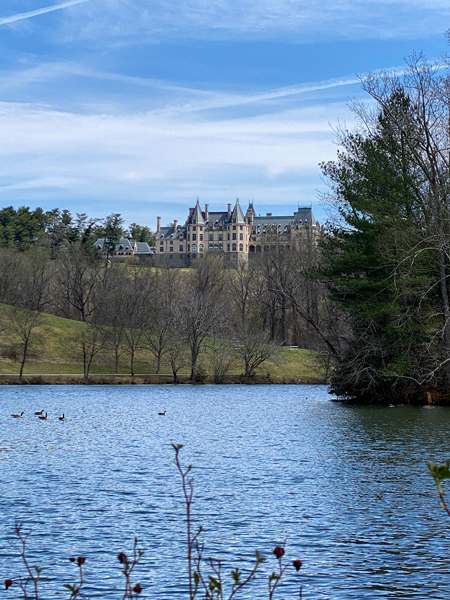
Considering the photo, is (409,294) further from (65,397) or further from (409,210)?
(65,397)

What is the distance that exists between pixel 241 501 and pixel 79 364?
6742 cm

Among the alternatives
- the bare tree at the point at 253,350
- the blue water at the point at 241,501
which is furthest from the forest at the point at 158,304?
the blue water at the point at 241,501

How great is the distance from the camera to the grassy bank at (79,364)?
7738cm

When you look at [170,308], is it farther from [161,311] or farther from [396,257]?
[396,257]

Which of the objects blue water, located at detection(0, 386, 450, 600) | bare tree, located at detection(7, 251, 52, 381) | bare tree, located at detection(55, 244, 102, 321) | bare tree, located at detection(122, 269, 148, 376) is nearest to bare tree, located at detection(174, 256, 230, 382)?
bare tree, located at detection(122, 269, 148, 376)

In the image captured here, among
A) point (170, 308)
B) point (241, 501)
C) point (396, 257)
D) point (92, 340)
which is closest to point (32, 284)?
point (92, 340)

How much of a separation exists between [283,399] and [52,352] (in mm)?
36085

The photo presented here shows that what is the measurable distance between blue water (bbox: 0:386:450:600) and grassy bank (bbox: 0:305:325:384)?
39250 millimetres

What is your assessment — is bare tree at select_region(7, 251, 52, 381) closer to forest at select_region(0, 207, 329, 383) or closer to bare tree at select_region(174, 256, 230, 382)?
forest at select_region(0, 207, 329, 383)

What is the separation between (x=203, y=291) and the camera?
99938 mm

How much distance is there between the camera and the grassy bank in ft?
254

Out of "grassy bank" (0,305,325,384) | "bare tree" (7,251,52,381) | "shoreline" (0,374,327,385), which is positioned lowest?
"shoreline" (0,374,327,385)

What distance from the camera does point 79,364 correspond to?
275 feet

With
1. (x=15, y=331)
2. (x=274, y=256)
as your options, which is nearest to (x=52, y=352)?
(x=15, y=331)
